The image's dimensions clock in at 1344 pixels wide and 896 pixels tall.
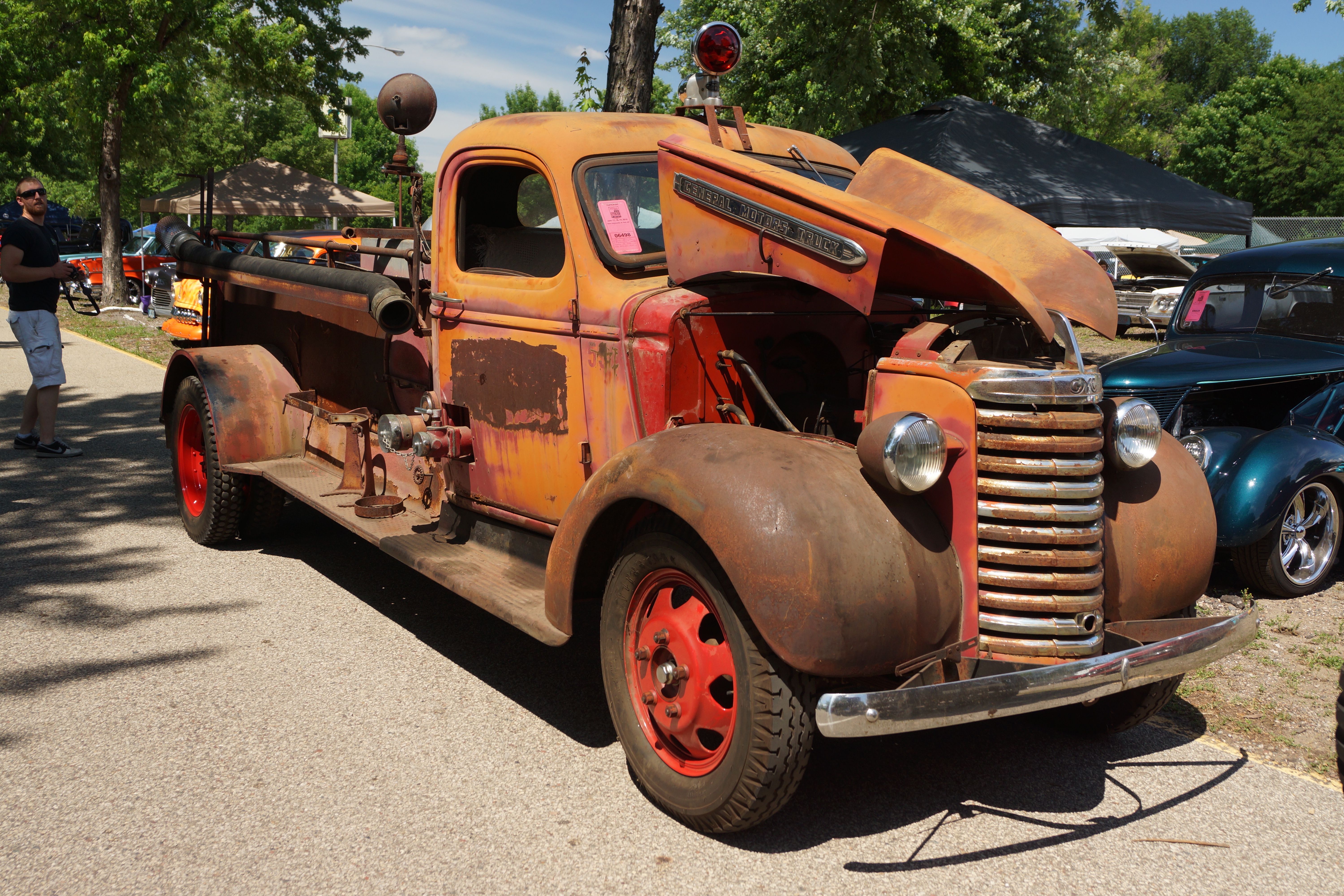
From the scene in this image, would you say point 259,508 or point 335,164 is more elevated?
point 335,164

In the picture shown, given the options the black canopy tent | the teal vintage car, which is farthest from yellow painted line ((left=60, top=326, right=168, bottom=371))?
the teal vintage car

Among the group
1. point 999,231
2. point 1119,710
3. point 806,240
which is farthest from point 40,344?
point 1119,710

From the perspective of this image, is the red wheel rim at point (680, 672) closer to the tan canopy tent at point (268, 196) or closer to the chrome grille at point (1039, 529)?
the chrome grille at point (1039, 529)

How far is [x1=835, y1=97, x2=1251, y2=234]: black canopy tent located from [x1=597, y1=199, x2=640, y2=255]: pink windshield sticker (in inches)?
294

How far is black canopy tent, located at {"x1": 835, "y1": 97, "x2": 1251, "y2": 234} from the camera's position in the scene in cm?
1048

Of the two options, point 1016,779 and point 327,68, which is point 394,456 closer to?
point 1016,779

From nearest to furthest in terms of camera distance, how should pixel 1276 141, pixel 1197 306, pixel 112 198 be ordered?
pixel 1197 306 < pixel 112 198 < pixel 1276 141

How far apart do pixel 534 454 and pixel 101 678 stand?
1.94 m

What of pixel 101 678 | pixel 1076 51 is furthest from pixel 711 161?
pixel 1076 51

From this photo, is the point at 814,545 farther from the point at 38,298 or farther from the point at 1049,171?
the point at 1049,171

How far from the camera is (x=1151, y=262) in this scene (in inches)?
892

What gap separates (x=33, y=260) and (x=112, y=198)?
13.1 meters

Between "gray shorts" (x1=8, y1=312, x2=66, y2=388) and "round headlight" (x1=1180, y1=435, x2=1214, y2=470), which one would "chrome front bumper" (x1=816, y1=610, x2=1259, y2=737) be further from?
"gray shorts" (x1=8, y1=312, x2=66, y2=388)

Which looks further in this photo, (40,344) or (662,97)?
(662,97)
